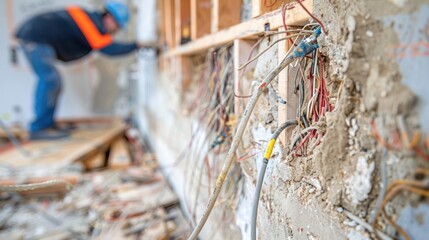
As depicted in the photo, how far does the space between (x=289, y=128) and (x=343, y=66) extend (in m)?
0.26

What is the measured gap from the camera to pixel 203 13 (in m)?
1.66

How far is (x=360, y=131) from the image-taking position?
0.57 meters

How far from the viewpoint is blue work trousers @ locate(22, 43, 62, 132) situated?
3.32 metres

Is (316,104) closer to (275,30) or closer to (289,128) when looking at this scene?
(289,128)

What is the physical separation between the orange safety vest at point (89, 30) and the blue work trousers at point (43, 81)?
408mm

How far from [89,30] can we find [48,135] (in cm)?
125

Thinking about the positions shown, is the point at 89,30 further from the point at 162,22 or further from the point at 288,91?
the point at 288,91

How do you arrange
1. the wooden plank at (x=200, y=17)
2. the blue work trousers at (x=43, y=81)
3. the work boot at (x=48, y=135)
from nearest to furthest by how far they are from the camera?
1. the wooden plank at (x=200, y=17)
2. the blue work trousers at (x=43, y=81)
3. the work boot at (x=48, y=135)

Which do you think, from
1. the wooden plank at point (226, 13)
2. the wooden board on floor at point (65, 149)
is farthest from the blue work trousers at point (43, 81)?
the wooden plank at point (226, 13)

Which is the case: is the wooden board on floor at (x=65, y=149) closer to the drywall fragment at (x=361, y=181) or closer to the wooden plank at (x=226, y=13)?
the wooden plank at (x=226, y=13)

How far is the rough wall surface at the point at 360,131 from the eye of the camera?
472mm

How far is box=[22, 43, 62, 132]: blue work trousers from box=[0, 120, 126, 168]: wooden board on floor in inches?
11.9

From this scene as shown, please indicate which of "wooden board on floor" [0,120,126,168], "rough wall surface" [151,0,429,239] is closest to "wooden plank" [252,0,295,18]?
"rough wall surface" [151,0,429,239]

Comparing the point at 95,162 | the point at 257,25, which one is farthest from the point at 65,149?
the point at 257,25
